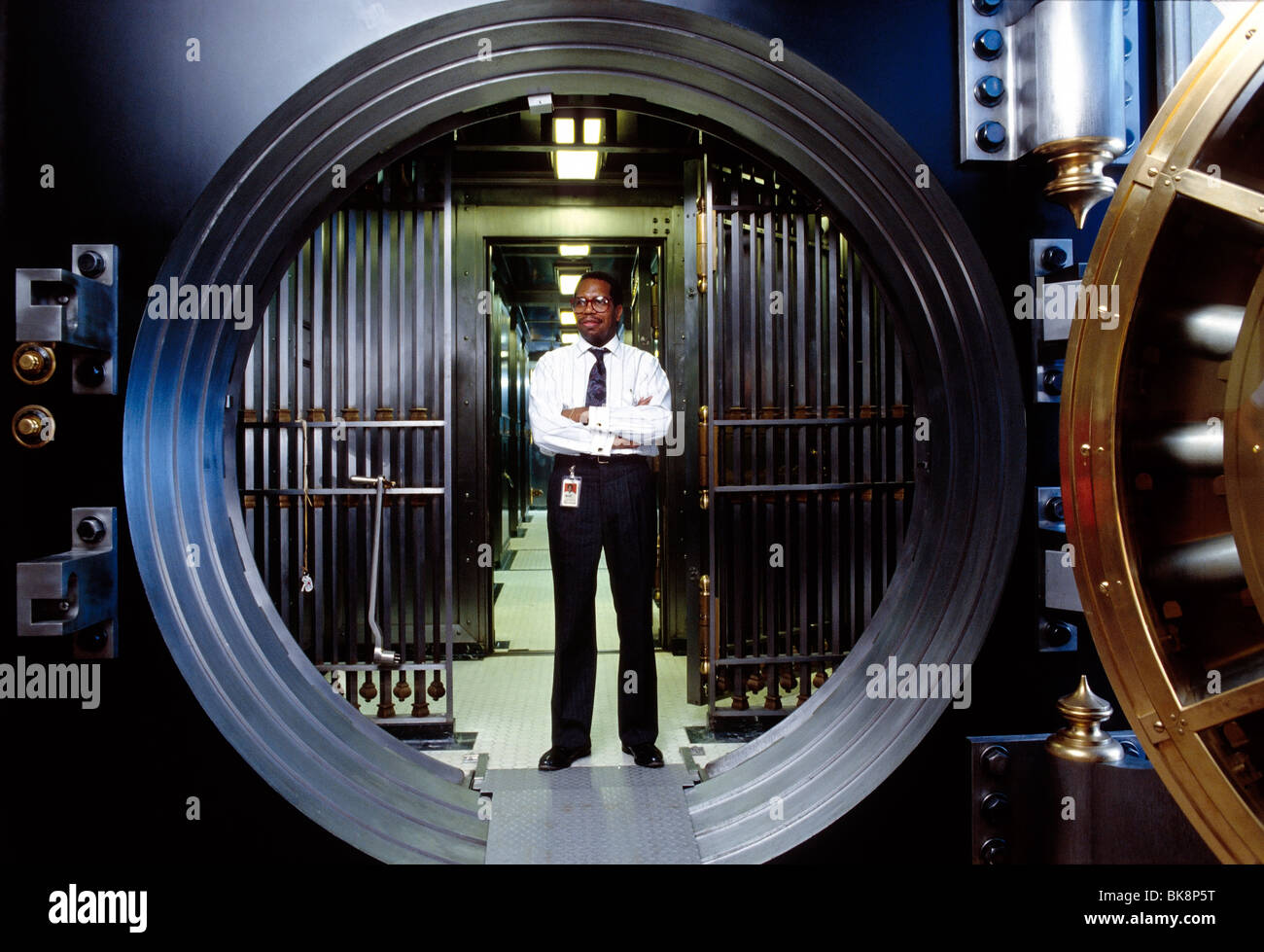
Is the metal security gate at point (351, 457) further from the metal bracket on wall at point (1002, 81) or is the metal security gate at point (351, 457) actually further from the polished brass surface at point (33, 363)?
the metal bracket on wall at point (1002, 81)

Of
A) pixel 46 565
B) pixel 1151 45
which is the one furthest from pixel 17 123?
pixel 1151 45

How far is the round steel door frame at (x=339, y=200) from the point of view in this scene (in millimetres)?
1541

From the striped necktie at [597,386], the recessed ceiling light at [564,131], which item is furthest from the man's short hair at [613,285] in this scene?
the recessed ceiling light at [564,131]

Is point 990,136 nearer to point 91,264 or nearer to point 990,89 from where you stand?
point 990,89

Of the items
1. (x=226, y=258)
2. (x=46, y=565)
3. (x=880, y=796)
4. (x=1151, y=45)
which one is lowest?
(x=880, y=796)

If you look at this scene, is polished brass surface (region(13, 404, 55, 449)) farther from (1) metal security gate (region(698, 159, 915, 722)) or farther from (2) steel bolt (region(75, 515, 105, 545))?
(1) metal security gate (region(698, 159, 915, 722))

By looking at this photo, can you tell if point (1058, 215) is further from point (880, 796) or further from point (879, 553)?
point (879, 553)

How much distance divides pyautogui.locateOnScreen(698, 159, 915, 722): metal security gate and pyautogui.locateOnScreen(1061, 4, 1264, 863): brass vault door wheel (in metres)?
1.94

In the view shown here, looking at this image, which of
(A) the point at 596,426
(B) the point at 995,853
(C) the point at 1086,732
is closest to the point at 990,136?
(C) the point at 1086,732

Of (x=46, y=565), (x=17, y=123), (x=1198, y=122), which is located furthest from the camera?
(x=17, y=123)

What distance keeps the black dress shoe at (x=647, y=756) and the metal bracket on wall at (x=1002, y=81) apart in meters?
1.96

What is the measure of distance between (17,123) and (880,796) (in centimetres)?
228

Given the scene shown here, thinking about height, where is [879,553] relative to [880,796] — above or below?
above

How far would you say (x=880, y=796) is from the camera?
1608 mm
